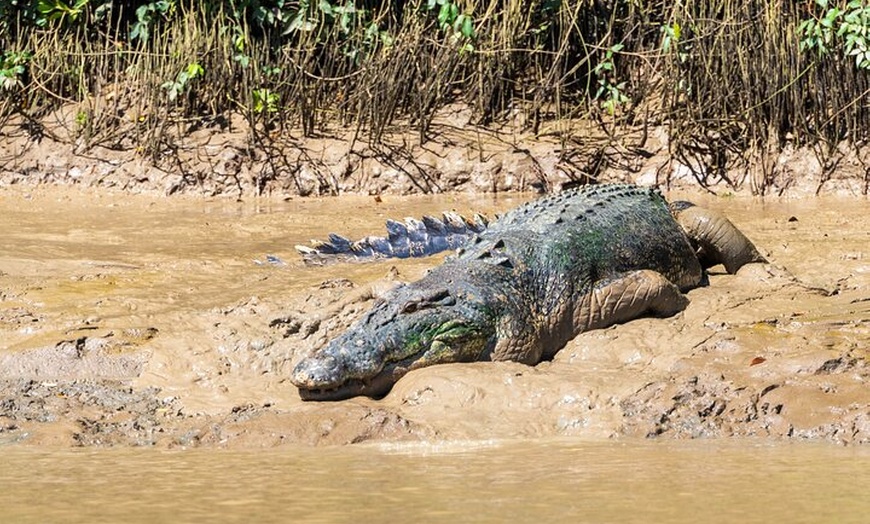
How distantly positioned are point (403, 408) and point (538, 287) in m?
1.23

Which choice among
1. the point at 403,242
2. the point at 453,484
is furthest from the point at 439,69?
the point at 453,484

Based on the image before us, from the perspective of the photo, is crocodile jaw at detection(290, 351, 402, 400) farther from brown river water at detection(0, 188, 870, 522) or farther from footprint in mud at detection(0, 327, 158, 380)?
footprint in mud at detection(0, 327, 158, 380)

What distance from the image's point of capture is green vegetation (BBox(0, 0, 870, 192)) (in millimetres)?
9984

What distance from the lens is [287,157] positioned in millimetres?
10422

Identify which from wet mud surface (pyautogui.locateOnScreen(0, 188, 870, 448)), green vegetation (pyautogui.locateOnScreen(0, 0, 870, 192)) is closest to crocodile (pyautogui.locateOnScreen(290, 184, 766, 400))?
wet mud surface (pyautogui.locateOnScreen(0, 188, 870, 448))

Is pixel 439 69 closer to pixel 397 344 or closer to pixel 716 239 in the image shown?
pixel 716 239

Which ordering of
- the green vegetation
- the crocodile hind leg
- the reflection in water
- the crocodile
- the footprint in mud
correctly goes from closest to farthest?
the reflection in water, the crocodile, the footprint in mud, the crocodile hind leg, the green vegetation

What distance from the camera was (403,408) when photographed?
5066mm

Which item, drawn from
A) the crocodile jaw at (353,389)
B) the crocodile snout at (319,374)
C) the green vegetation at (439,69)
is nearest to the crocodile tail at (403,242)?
the crocodile jaw at (353,389)

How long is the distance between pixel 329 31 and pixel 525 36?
166 centimetres

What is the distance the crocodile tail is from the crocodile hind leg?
48.9 inches

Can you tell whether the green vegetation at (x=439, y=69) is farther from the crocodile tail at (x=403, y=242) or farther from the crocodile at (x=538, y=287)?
the crocodile at (x=538, y=287)

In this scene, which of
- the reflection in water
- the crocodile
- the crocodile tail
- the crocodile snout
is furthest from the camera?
the crocodile tail

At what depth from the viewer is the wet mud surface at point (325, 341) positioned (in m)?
4.79
